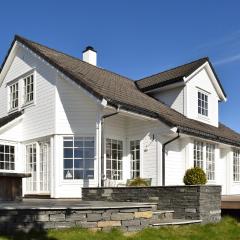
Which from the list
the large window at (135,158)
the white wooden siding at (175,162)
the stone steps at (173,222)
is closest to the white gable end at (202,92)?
the white wooden siding at (175,162)

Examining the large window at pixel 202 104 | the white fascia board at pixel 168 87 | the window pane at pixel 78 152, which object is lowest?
the window pane at pixel 78 152

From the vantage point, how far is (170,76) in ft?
67.9

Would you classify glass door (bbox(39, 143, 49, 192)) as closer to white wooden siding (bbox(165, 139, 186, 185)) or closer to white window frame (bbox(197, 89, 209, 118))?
Result: white wooden siding (bbox(165, 139, 186, 185))

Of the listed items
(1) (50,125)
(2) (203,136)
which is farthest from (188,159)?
(1) (50,125)

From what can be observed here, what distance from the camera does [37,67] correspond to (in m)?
17.3

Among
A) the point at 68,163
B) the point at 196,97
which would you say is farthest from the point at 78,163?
the point at 196,97

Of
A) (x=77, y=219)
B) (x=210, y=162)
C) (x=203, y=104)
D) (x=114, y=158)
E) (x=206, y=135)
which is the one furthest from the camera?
(x=203, y=104)

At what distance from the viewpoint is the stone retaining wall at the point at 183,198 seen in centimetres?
1125

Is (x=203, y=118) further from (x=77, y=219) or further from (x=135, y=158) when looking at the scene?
(x=77, y=219)

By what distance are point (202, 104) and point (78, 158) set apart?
8070 mm

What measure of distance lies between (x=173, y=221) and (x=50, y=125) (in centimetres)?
694

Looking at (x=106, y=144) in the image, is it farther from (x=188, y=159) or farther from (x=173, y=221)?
(x=173, y=221)

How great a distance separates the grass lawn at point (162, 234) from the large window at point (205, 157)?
18.8 ft

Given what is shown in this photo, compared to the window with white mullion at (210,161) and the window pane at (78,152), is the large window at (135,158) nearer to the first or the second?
the window pane at (78,152)
